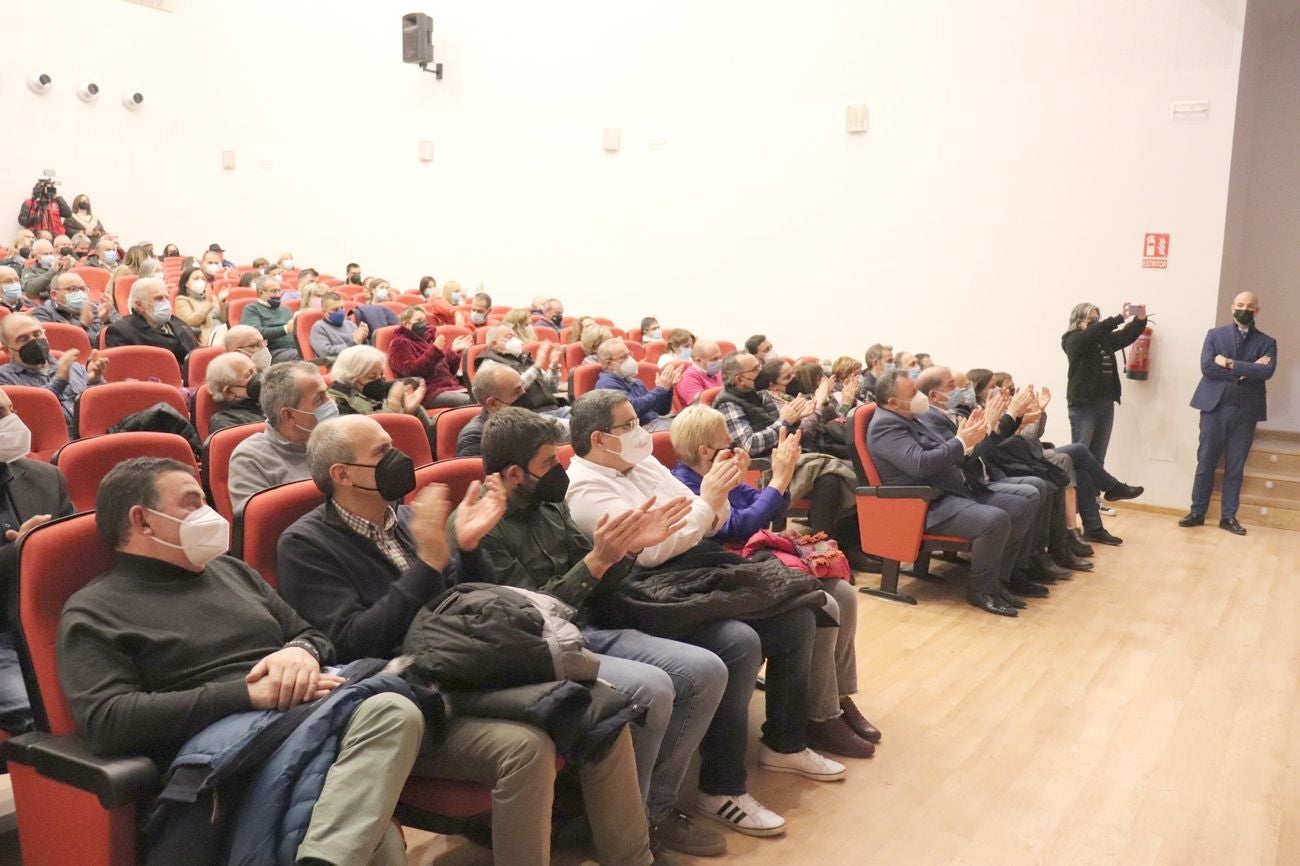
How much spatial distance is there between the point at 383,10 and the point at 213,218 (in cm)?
430

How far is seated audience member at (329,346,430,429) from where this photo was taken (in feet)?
13.2

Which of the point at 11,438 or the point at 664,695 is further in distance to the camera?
the point at 11,438

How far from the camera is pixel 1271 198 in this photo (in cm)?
733

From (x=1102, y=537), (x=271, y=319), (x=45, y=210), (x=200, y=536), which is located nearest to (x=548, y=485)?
(x=200, y=536)

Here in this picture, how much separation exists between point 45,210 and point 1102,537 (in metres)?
13.1

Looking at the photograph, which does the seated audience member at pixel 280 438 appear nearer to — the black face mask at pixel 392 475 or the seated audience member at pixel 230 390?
the seated audience member at pixel 230 390

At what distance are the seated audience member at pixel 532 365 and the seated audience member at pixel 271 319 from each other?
1.58 metres

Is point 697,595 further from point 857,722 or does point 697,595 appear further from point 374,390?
point 374,390

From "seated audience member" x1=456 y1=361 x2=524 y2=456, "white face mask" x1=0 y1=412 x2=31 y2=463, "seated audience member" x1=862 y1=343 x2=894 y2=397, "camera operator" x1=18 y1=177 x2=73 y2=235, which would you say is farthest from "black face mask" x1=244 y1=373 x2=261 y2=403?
"camera operator" x1=18 y1=177 x2=73 y2=235

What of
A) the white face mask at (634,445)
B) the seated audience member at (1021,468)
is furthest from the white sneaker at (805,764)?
the seated audience member at (1021,468)

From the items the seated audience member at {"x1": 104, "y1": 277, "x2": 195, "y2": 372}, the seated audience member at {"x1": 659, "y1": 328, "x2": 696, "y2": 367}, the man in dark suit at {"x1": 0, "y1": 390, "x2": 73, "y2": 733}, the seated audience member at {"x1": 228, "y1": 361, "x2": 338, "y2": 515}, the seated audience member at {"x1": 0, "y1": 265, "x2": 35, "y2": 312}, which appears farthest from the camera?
the seated audience member at {"x1": 659, "y1": 328, "x2": 696, "y2": 367}

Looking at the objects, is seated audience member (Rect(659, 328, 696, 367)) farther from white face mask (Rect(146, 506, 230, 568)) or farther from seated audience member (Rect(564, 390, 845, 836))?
white face mask (Rect(146, 506, 230, 568))

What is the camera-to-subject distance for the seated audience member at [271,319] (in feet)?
22.4

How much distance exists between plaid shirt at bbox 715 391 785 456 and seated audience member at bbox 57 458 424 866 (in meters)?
2.94
